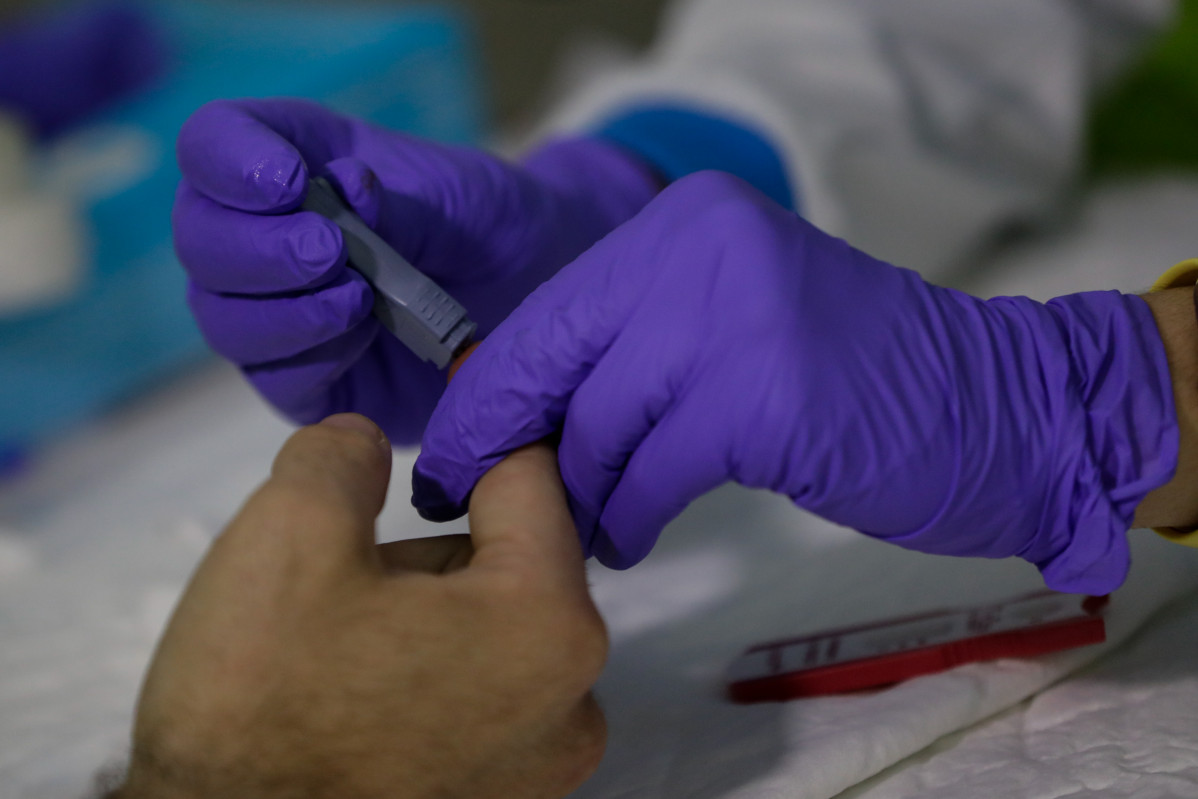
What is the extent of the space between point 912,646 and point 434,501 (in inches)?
14.5

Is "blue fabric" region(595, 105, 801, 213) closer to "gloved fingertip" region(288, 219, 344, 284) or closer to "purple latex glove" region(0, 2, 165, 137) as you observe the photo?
"gloved fingertip" region(288, 219, 344, 284)

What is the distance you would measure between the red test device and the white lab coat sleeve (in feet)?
1.91

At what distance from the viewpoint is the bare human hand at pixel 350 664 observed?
0.47m

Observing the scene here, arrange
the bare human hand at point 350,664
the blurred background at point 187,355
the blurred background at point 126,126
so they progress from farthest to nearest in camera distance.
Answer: the blurred background at point 126,126 → the blurred background at point 187,355 → the bare human hand at point 350,664

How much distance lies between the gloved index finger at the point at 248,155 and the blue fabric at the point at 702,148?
0.52 meters

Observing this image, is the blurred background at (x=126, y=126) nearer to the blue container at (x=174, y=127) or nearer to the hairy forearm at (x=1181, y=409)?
the blue container at (x=174, y=127)

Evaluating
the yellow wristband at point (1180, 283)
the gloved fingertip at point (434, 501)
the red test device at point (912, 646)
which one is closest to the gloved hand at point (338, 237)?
the gloved fingertip at point (434, 501)

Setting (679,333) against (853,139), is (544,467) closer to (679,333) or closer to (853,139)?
(679,333)

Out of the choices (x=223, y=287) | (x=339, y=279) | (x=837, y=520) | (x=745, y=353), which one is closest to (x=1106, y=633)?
(x=837, y=520)

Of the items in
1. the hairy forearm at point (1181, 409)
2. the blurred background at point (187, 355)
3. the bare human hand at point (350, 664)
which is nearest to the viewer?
the bare human hand at point (350, 664)

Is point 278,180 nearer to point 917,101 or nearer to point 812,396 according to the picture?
point 812,396

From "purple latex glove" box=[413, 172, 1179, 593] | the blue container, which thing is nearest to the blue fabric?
the blue container

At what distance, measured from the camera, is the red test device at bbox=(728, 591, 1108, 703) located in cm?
72

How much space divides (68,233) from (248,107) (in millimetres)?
703
